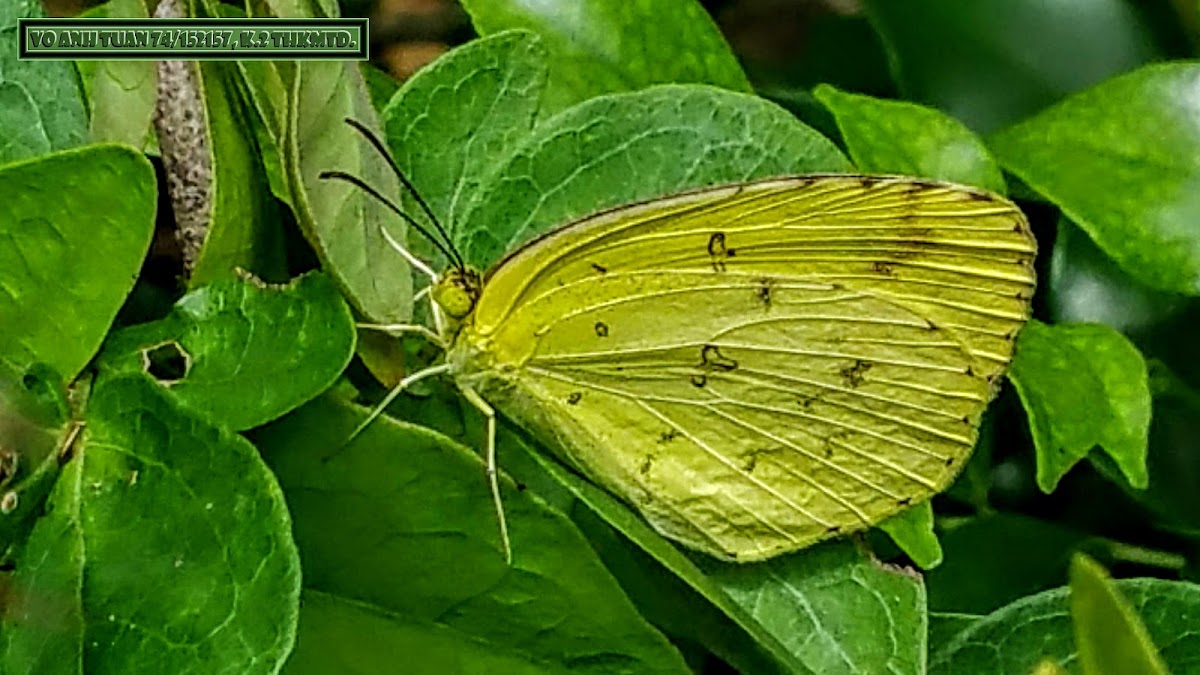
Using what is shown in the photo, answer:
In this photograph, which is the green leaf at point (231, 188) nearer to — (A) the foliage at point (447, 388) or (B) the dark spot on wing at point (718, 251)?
(A) the foliage at point (447, 388)

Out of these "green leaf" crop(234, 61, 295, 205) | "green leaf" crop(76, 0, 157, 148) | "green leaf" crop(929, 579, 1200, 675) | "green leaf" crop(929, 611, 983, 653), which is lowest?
"green leaf" crop(929, 611, 983, 653)

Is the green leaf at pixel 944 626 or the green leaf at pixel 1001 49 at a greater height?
the green leaf at pixel 1001 49

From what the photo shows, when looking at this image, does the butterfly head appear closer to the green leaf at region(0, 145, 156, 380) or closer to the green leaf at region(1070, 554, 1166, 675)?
the green leaf at region(0, 145, 156, 380)

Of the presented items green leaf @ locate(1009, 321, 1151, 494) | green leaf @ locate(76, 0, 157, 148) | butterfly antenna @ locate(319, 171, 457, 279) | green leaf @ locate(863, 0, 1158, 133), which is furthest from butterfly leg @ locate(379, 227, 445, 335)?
green leaf @ locate(863, 0, 1158, 133)

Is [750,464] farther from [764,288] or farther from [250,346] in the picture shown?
[250,346]

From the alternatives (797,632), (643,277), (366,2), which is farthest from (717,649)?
(366,2)

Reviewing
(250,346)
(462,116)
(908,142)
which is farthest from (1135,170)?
(250,346)

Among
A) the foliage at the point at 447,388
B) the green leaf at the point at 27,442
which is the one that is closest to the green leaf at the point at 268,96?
the foliage at the point at 447,388
